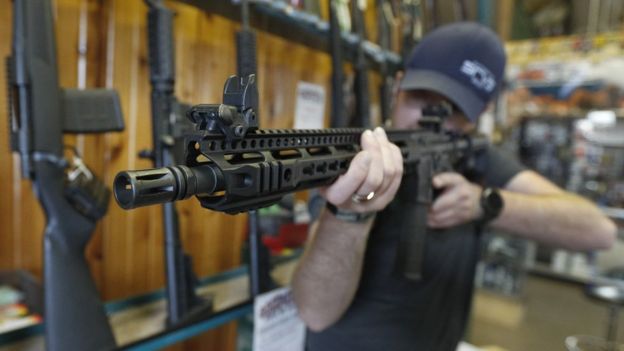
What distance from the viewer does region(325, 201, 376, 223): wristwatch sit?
66 centimetres

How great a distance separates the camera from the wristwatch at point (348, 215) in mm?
657

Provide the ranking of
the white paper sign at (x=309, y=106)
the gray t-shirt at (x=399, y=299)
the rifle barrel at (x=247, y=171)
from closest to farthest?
the rifle barrel at (x=247, y=171), the gray t-shirt at (x=399, y=299), the white paper sign at (x=309, y=106)

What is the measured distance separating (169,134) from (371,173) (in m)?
0.41

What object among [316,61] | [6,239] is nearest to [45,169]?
[6,239]

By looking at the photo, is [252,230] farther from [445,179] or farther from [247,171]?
[247,171]

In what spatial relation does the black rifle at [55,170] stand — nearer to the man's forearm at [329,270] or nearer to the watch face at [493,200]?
the man's forearm at [329,270]

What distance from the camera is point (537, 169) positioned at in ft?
11.7

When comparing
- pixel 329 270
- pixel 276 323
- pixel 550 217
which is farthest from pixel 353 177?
pixel 550 217

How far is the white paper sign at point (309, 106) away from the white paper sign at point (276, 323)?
0.52m

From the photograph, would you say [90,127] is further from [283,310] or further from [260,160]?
[283,310]

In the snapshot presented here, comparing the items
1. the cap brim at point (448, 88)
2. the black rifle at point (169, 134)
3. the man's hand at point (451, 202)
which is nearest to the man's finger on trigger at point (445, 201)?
the man's hand at point (451, 202)

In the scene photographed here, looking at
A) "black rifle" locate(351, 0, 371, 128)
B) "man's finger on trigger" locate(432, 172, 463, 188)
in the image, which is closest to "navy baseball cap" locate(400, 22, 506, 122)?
"man's finger on trigger" locate(432, 172, 463, 188)

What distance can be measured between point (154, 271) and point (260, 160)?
2.05ft

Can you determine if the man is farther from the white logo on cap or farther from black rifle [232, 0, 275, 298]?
black rifle [232, 0, 275, 298]
